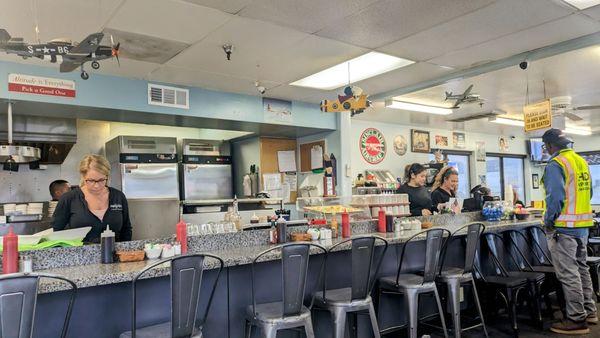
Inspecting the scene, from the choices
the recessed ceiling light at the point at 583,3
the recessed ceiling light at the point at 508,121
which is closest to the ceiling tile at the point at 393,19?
the recessed ceiling light at the point at 583,3

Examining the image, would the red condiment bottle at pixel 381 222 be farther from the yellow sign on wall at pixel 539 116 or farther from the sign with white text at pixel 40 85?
the sign with white text at pixel 40 85

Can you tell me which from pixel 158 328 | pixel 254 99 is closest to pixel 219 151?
pixel 254 99

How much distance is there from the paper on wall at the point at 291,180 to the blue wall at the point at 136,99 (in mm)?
1194

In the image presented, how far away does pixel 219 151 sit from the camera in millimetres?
7312

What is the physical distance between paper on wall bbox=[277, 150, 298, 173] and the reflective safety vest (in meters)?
3.97

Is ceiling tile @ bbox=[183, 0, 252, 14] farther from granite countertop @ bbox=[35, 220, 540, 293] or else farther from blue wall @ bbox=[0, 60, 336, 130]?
blue wall @ bbox=[0, 60, 336, 130]

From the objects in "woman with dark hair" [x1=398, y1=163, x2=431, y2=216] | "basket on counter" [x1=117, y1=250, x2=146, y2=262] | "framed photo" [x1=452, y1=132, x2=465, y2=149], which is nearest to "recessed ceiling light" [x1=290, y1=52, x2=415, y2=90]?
"woman with dark hair" [x1=398, y1=163, x2=431, y2=216]

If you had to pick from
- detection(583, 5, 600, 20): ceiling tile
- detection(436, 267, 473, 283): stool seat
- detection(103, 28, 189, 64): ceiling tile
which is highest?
detection(583, 5, 600, 20): ceiling tile

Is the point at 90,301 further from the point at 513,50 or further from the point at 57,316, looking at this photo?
the point at 513,50

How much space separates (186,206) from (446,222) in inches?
140

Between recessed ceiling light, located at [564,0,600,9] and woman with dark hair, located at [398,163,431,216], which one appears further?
woman with dark hair, located at [398,163,431,216]

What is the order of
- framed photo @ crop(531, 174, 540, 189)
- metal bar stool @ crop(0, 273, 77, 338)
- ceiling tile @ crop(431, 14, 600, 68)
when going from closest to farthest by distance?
metal bar stool @ crop(0, 273, 77, 338), ceiling tile @ crop(431, 14, 600, 68), framed photo @ crop(531, 174, 540, 189)

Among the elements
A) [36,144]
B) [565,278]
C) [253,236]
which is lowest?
[565,278]

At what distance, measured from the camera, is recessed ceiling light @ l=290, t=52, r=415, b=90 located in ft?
14.9
